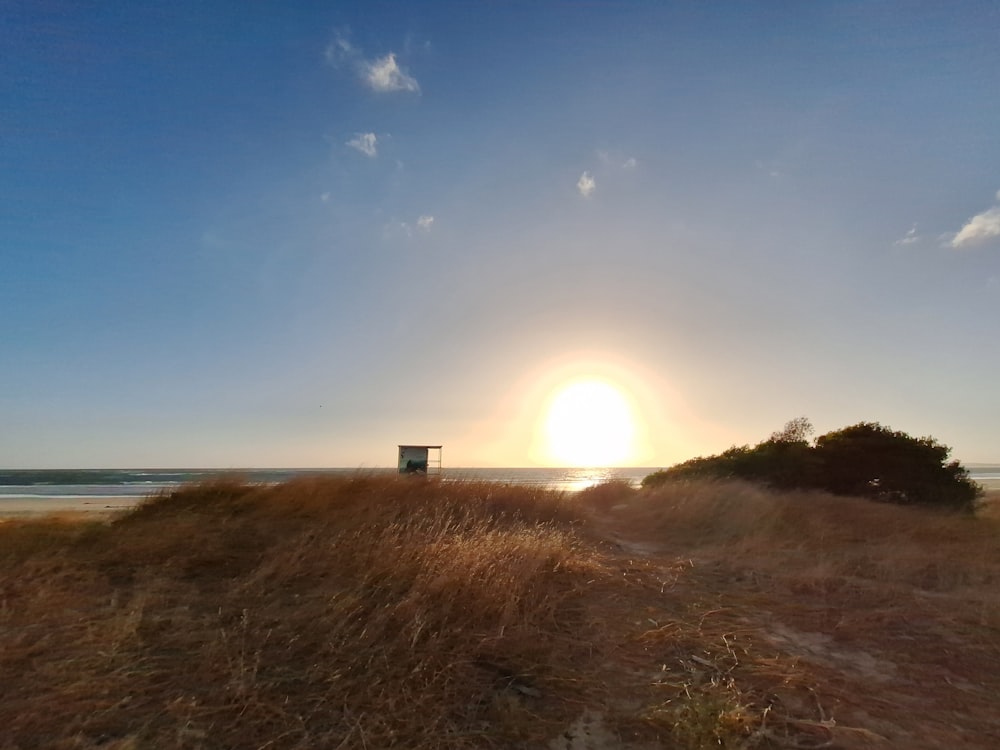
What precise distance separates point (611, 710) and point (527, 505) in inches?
402

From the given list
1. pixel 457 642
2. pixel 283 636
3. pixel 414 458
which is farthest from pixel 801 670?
pixel 414 458

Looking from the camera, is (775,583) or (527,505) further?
(527,505)

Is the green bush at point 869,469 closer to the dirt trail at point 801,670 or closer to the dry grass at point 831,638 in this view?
the dry grass at point 831,638

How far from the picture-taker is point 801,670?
466 cm

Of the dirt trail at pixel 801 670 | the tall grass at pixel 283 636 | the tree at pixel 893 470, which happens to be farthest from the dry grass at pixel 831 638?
the tree at pixel 893 470

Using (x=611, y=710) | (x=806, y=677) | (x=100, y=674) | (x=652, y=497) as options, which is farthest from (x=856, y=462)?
(x=100, y=674)

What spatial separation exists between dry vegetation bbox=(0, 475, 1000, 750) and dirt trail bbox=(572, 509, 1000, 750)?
24 mm

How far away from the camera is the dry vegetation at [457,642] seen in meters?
3.59

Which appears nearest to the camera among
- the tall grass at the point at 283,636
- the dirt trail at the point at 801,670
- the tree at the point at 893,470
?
the tall grass at the point at 283,636

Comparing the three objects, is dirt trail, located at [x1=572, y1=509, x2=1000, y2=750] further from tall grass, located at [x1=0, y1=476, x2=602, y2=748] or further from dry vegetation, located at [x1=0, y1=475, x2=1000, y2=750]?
tall grass, located at [x1=0, y1=476, x2=602, y2=748]

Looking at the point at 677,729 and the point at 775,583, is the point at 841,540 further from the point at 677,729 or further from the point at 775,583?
the point at 677,729

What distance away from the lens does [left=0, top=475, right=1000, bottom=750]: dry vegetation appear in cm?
359

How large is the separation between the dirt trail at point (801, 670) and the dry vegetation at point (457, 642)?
0.08 feet

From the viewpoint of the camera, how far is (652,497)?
18.8 meters
